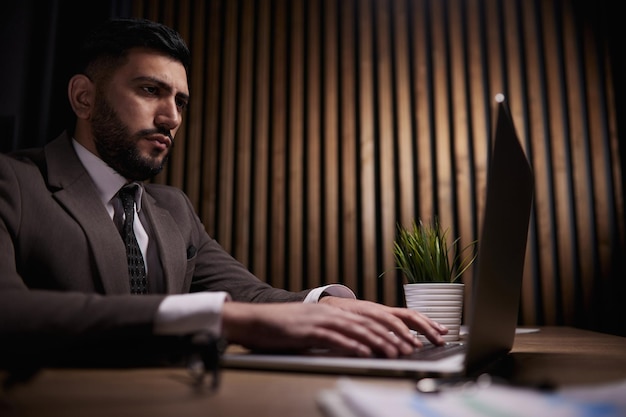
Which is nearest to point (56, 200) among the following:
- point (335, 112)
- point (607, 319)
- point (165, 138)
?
point (165, 138)

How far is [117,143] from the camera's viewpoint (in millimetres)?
1659

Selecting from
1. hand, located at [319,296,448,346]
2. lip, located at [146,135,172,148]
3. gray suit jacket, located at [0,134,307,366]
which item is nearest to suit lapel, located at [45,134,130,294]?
gray suit jacket, located at [0,134,307,366]

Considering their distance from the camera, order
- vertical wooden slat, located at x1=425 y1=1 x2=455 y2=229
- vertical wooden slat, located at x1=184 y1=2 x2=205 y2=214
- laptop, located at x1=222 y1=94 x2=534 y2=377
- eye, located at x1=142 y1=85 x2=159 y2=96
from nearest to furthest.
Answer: laptop, located at x1=222 y1=94 x2=534 y2=377, eye, located at x1=142 y1=85 x2=159 y2=96, vertical wooden slat, located at x1=425 y1=1 x2=455 y2=229, vertical wooden slat, located at x1=184 y1=2 x2=205 y2=214

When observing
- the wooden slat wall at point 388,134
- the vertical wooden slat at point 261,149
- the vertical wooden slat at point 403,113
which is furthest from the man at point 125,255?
the vertical wooden slat at point 403,113

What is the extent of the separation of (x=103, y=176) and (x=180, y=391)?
1174 mm

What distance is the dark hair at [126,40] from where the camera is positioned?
1.70 metres

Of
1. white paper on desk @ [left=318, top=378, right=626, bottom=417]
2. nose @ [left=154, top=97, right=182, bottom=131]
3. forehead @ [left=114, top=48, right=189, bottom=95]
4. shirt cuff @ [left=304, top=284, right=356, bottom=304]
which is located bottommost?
white paper on desk @ [left=318, top=378, right=626, bottom=417]

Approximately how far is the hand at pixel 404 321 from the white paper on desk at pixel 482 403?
1.21 feet

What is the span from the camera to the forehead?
168 cm

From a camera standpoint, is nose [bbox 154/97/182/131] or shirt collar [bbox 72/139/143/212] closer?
shirt collar [bbox 72/139/143/212]

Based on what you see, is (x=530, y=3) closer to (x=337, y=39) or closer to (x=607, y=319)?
(x=337, y=39)

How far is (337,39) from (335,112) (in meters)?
0.48

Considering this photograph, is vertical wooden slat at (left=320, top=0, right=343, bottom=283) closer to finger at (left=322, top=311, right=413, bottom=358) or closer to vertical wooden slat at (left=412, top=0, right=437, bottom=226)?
vertical wooden slat at (left=412, top=0, right=437, bottom=226)

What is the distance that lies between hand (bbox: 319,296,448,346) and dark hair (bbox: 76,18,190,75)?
1.06m
